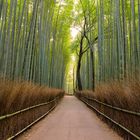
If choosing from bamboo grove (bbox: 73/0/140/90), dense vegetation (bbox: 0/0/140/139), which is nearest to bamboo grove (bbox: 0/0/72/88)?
dense vegetation (bbox: 0/0/140/139)

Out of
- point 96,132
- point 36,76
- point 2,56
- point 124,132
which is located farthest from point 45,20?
point 124,132

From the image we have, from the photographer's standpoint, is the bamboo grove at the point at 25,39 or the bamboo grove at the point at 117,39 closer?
the bamboo grove at the point at 117,39

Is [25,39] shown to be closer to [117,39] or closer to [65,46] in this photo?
[117,39]

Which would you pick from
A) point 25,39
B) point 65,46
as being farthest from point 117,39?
point 65,46

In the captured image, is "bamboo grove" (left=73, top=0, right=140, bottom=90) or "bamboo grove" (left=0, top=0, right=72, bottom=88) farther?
"bamboo grove" (left=0, top=0, right=72, bottom=88)

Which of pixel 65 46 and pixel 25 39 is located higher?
pixel 65 46

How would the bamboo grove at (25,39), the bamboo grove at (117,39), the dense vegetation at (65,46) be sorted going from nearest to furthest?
the dense vegetation at (65,46), the bamboo grove at (117,39), the bamboo grove at (25,39)

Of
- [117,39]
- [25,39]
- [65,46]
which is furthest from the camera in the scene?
[65,46]

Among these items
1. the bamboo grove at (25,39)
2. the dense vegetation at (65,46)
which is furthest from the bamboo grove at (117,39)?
the bamboo grove at (25,39)

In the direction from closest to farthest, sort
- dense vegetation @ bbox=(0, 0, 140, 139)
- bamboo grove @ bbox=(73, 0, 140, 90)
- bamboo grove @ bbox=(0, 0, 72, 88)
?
dense vegetation @ bbox=(0, 0, 140, 139)
bamboo grove @ bbox=(73, 0, 140, 90)
bamboo grove @ bbox=(0, 0, 72, 88)

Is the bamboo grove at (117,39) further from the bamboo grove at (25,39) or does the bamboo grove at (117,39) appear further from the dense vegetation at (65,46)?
the bamboo grove at (25,39)

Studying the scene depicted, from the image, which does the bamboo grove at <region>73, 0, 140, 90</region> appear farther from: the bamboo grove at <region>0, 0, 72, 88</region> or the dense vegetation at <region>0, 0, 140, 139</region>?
the bamboo grove at <region>0, 0, 72, 88</region>

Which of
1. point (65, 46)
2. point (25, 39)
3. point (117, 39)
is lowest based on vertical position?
point (117, 39)

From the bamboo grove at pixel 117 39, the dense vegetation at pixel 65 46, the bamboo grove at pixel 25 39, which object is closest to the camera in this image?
the dense vegetation at pixel 65 46
